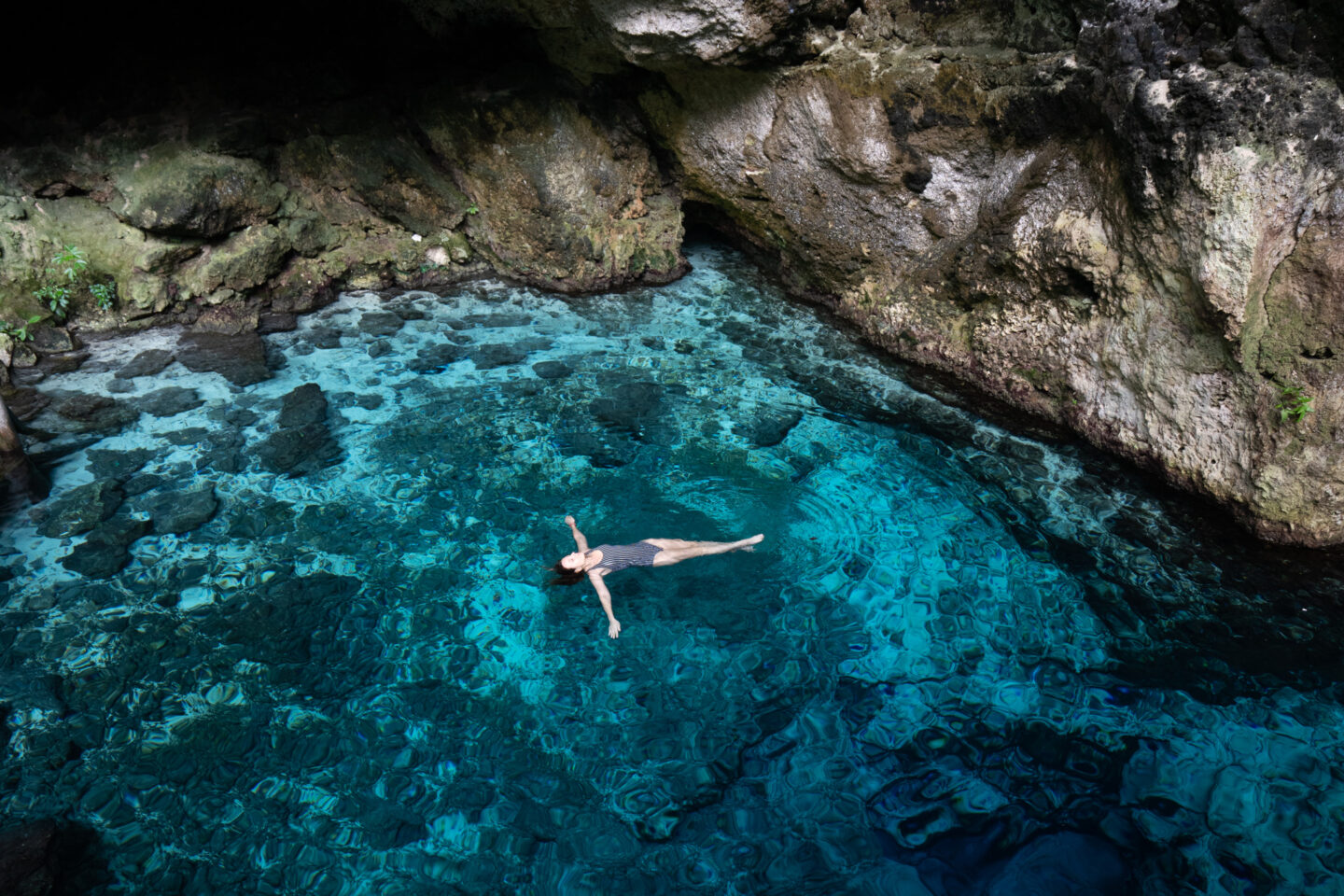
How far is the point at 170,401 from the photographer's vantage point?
22.8 ft

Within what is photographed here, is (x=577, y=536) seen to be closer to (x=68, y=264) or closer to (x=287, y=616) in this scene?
(x=287, y=616)

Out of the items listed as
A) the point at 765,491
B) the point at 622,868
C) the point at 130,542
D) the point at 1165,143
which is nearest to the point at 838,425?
the point at 765,491

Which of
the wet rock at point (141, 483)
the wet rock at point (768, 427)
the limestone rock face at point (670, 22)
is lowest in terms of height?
the wet rock at point (141, 483)

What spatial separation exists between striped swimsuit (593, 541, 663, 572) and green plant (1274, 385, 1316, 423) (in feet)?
14.1

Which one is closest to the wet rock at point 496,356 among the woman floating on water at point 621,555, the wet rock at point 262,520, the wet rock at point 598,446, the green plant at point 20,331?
the wet rock at point 598,446

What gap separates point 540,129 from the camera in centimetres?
844

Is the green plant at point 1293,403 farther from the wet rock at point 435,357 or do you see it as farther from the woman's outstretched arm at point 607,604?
the wet rock at point 435,357

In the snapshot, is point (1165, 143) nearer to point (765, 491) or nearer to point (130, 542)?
point (765, 491)

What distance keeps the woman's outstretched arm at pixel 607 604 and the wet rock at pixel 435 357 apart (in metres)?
3.53

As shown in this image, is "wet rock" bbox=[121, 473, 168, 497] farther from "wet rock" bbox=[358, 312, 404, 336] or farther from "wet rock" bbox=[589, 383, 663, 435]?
"wet rock" bbox=[589, 383, 663, 435]

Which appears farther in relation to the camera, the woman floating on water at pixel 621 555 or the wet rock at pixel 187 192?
the wet rock at pixel 187 192

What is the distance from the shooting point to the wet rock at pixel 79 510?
217 inches

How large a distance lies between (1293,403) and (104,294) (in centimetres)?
1049

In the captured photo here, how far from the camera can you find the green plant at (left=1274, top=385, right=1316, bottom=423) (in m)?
5.03
